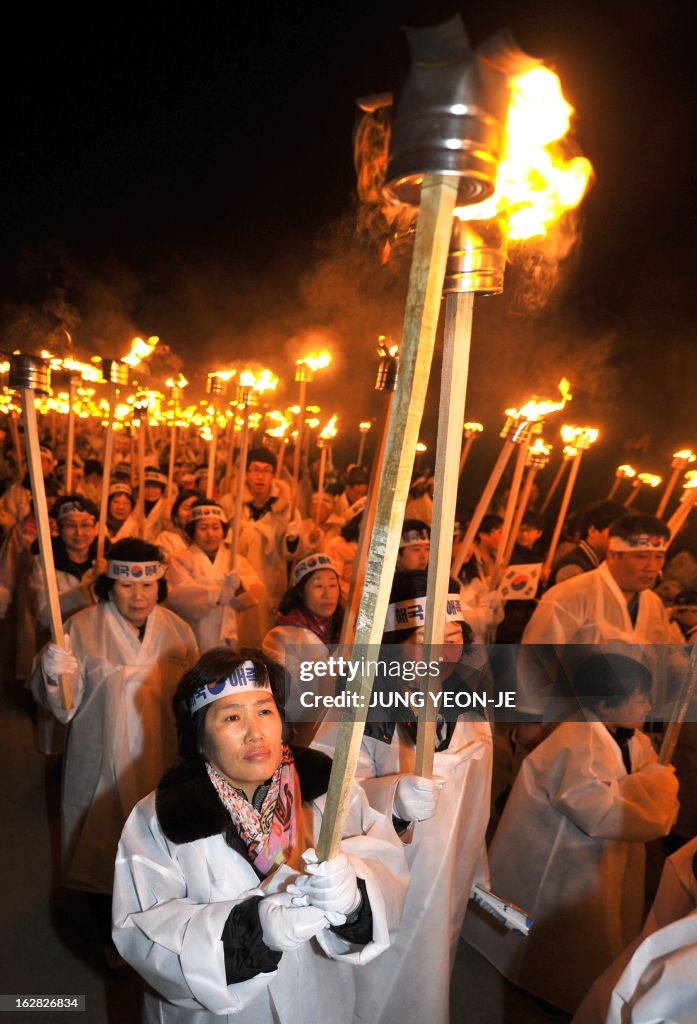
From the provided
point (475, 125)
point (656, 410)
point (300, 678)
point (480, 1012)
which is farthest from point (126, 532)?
point (656, 410)


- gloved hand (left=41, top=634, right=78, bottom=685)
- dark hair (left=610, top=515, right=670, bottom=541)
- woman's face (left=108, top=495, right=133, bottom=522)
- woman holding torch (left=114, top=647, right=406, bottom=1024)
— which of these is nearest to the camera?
woman holding torch (left=114, top=647, right=406, bottom=1024)

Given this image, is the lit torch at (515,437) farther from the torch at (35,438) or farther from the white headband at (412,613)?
the torch at (35,438)

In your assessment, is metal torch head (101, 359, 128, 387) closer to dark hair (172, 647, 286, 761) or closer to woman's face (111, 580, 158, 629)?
woman's face (111, 580, 158, 629)

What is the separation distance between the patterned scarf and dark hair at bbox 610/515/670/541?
360 centimetres

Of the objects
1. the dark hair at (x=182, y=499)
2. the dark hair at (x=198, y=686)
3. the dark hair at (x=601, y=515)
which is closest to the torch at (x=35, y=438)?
the dark hair at (x=198, y=686)

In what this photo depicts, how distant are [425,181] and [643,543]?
4260 millimetres

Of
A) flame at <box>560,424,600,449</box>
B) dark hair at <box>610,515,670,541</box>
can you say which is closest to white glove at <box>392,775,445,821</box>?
dark hair at <box>610,515,670,541</box>

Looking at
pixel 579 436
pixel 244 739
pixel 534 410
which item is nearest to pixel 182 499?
pixel 579 436

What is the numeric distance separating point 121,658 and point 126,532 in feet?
10.2

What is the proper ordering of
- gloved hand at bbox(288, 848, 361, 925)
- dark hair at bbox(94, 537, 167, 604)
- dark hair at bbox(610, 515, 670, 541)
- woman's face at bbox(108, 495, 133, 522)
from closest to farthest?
gloved hand at bbox(288, 848, 361, 925)
dark hair at bbox(94, 537, 167, 604)
dark hair at bbox(610, 515, 670, 541)
woman's face at bbox(108, 495, 133, 522)

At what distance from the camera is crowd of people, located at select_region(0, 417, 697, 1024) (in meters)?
1.68

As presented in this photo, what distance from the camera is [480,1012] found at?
10.0 ft

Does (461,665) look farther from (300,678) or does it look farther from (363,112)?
(363,112)

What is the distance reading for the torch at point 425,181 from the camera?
1.03 meters
